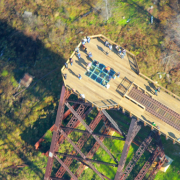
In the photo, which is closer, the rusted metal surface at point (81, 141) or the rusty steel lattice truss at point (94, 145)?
the rusty steel lattice truss at point (94, 145)

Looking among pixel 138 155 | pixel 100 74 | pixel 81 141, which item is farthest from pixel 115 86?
pixel 81 141

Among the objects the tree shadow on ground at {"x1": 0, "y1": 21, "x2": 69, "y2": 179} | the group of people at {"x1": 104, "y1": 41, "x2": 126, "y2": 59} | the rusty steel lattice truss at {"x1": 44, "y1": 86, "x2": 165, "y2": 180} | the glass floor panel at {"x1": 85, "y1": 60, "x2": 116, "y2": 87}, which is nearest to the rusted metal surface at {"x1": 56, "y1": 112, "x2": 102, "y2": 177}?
the rusty steel lattice truss at {"x1": 44, "y1": 86, "x2": 165, "y2": 180}

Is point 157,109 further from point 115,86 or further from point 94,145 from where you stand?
point 94,145

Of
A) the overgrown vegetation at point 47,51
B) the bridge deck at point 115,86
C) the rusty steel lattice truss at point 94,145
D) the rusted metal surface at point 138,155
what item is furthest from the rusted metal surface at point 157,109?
the overgrown vegetation at point 47,51

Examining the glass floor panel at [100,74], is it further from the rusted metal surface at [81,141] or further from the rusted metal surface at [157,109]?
the rusted metal surface at [81,141]

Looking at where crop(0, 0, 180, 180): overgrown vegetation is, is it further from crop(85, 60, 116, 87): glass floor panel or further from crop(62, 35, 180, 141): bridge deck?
crop(85, 60, 116, 87): glass floor panel

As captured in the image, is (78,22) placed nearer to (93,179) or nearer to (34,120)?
(34,120)
